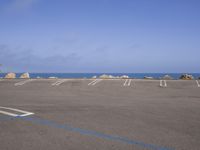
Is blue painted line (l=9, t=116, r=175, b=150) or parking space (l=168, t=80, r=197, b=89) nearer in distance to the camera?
blue painted line (l=9, t=116, r=175, b=150)

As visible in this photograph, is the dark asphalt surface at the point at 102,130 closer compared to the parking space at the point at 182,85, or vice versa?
the dark asphalt surface at the point at 102,130

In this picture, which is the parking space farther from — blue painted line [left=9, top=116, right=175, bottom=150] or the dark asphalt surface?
blue painted line [left=9, top=116, right=175, bottom=150]

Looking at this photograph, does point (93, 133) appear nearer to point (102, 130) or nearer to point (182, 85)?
point (102, 130)

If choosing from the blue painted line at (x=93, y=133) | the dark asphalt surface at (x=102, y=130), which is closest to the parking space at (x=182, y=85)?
the dark asphalt surface at (x=102, y=130)

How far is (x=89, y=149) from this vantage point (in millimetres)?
4594

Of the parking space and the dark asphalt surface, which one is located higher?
the parking space

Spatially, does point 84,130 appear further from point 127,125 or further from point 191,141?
point 191,141

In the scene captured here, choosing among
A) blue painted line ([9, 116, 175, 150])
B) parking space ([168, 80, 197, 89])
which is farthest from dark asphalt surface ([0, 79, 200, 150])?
parking space ([168, 80, 197, 89])

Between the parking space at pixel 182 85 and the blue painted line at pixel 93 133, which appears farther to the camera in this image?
the parking space at pixel 182 85

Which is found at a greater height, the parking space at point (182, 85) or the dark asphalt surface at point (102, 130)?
the parking space at point (182, 85)

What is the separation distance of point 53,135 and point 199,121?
4.48 m

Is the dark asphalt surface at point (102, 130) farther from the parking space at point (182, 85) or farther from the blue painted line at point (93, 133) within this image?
the parking space at point (182, 85)

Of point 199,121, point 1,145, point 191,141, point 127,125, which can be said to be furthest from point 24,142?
point 199,121

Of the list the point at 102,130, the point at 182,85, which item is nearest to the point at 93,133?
the point at 102,130
